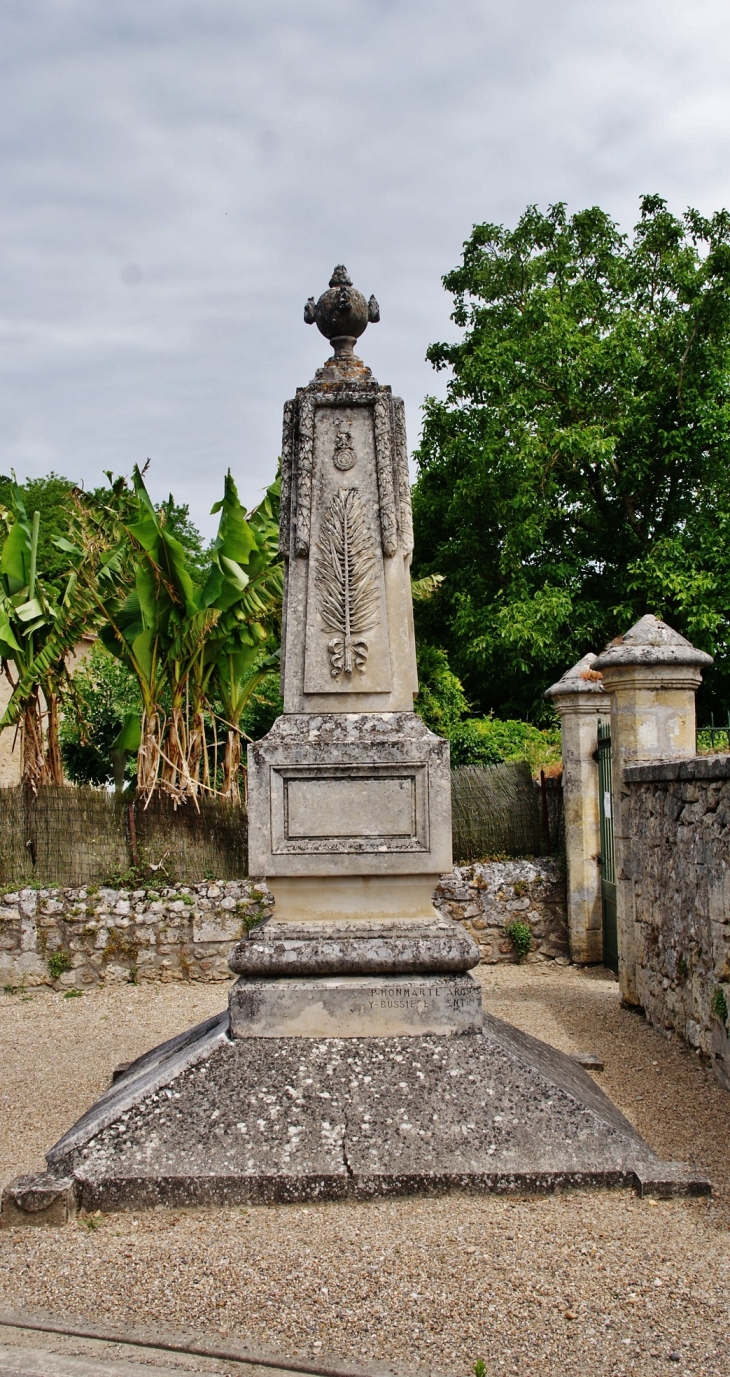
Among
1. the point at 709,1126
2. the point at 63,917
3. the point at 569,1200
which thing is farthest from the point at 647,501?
the point at 569,1200

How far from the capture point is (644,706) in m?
7.81

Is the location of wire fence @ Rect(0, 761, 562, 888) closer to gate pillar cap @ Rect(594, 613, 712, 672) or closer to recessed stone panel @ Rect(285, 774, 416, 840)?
gate pillar cap @ Rect(594, 613, 712, 672)

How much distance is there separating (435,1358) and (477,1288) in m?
0.34

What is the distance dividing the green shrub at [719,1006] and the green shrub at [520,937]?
447cm

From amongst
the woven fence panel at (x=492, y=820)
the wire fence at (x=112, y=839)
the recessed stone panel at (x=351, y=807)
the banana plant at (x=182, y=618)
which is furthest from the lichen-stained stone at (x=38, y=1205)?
the woven fence panel at (x=492, y=820)

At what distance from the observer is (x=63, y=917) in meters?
9.86

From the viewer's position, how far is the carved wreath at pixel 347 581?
4410 millimetres

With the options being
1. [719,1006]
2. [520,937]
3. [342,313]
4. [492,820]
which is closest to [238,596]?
[492,820]

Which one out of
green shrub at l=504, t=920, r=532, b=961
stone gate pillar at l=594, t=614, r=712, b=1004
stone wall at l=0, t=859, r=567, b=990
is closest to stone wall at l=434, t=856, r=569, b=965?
green shrub at l=504, t=920, r=532, b=961

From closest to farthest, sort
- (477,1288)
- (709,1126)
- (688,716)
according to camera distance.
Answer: (477,1288) → (709,1126) → (688,716)

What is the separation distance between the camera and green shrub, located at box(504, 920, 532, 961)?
33.6 feet

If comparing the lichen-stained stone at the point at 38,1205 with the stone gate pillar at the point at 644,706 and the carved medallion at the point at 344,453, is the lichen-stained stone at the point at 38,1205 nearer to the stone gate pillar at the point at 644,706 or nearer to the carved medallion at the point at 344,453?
the carved medallion at the point at 344,453

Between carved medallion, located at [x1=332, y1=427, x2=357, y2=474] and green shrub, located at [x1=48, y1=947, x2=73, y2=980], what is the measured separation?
6800mm

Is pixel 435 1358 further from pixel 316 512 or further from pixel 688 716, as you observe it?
pixel 688 716
